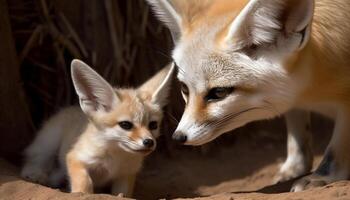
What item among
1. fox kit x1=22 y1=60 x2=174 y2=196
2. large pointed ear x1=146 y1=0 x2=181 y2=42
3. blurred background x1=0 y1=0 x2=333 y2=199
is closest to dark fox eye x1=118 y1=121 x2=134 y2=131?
fox kit x1=22 y1=60 x2=174 y2=196

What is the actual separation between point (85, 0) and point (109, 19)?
0.26 m

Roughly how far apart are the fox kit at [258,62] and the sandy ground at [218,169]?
2.53 ft

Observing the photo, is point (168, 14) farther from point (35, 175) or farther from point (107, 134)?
point (35, 175)

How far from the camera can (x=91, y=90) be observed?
5312 mm

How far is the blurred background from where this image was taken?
6309mm

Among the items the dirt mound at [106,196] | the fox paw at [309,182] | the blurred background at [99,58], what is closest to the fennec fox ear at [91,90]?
the dirt mound at [106,196]

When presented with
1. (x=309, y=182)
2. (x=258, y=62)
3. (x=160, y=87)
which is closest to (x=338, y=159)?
(x=309, y=182)

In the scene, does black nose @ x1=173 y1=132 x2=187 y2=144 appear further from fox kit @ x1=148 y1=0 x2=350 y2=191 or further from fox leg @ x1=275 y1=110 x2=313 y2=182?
fox leg @ x1=275 y1=110 x2=313 y2=182

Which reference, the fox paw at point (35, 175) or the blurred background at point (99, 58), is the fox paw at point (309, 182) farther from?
the fox paw at point (35, 175)

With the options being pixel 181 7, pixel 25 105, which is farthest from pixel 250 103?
pixel 25 105

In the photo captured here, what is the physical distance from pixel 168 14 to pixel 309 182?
146 centimetres

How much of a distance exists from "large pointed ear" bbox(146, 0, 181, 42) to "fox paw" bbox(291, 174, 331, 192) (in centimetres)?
127

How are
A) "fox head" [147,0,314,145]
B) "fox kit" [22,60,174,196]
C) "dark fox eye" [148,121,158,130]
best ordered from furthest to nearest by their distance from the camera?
"dark fox eye" [148,121,158,130]
"fox kit" [22,60,174,196]
"fox head" [147,0,314,145]

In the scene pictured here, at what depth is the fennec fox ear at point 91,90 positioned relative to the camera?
5.17 m
